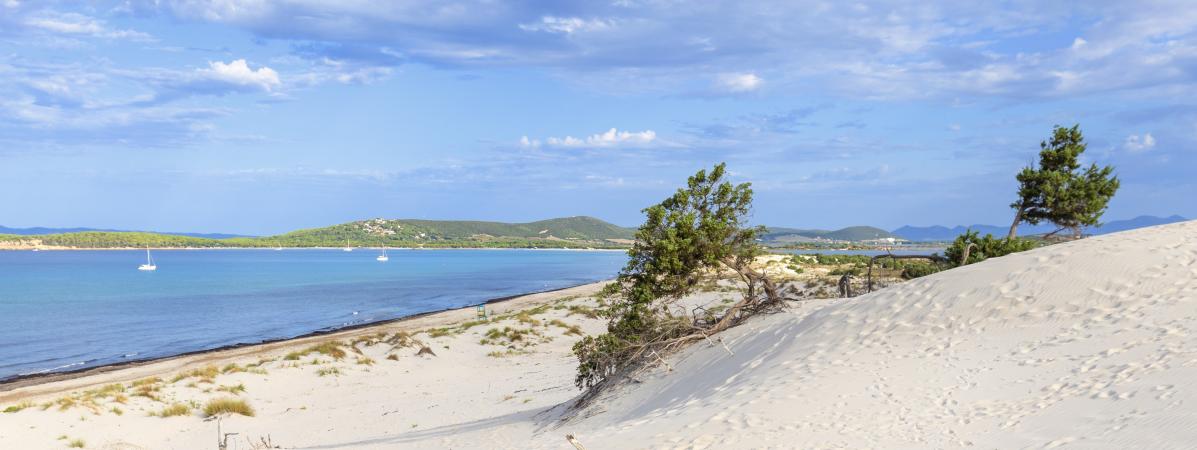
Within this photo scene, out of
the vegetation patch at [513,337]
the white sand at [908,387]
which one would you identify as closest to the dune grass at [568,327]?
the vegetation patch at [513,337]

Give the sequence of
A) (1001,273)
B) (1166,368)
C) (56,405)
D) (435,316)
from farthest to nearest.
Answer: (435,316), (56,405), (1001,273), (1166,368)

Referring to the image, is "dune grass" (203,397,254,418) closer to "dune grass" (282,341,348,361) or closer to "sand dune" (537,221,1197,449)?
"dune grass" (282,341,348,361)

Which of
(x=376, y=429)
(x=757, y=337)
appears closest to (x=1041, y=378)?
(x=757, y=337)

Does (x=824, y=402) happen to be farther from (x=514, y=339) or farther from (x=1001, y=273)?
(x=514, y=339)

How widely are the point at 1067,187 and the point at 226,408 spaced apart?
2443cm

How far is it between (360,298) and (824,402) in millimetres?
64054

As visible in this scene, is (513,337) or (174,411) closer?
(174,411)

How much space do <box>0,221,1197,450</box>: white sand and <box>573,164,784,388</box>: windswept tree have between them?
662mm

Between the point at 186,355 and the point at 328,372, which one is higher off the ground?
the point at 328,372

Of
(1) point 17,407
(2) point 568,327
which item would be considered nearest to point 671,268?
(1) point 17,407

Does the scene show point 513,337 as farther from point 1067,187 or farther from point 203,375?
point 1067,187

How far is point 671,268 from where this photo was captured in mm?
13906

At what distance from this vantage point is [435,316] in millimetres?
50250

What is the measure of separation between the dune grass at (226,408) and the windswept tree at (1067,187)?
21.6 metres
